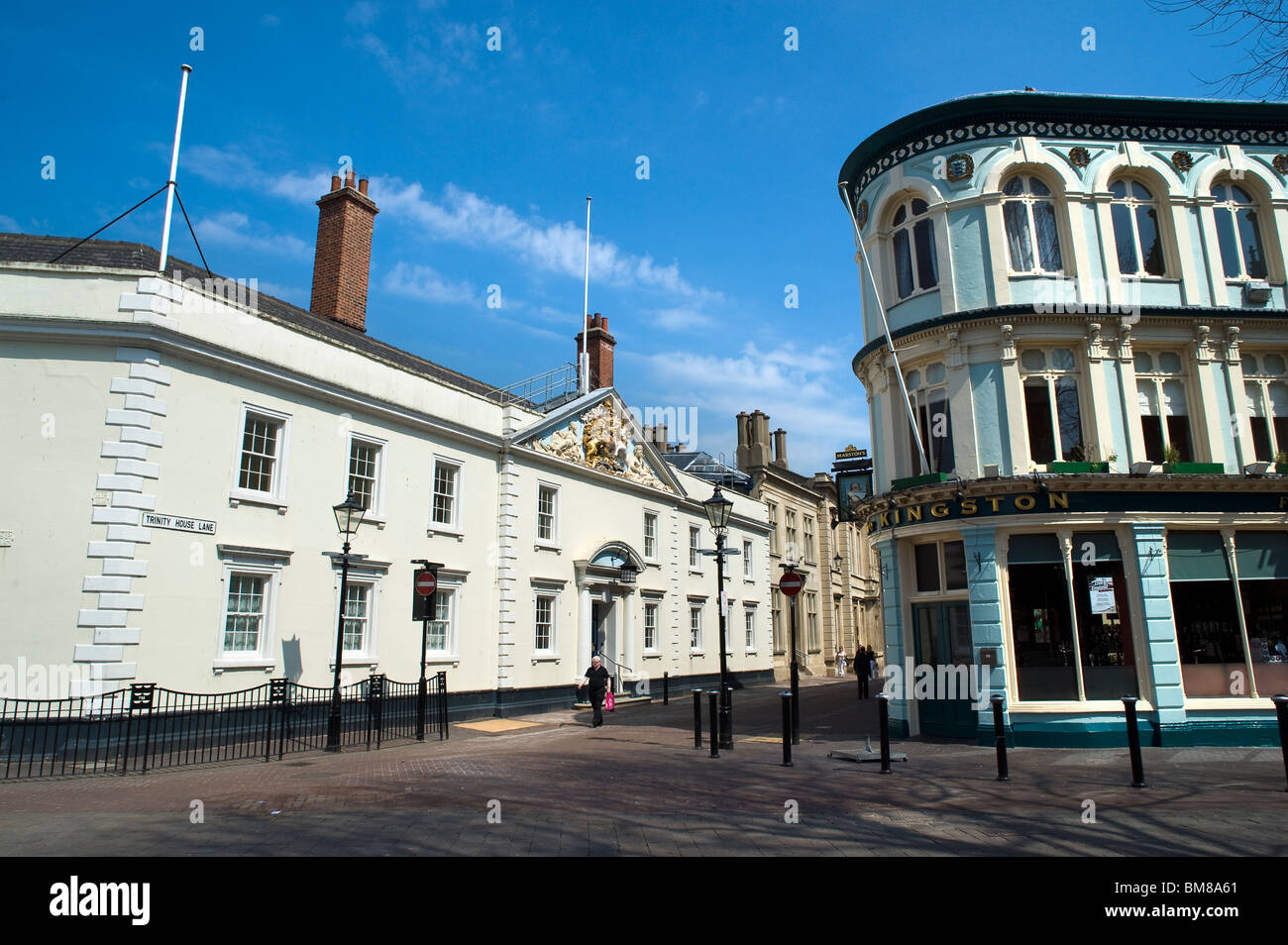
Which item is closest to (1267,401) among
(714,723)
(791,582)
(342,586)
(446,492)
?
(791,582)

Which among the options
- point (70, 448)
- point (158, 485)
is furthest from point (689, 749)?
point (70, 448)

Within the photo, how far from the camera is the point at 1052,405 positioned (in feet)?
49.5

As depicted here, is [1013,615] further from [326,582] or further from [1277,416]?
[326,582]

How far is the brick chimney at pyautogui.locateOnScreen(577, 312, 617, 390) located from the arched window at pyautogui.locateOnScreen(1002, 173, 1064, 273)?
16.7 meters

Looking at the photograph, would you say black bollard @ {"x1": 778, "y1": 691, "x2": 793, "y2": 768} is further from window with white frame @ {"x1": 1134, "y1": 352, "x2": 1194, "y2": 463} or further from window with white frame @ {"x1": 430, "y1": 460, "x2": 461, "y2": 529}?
window with white frame @ {"x1": 430, "y1": 460, "x2": 461, "y2": 529}

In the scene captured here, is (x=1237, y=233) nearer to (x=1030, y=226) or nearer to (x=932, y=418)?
(x=1030, y=226)

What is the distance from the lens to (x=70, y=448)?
14.0 meters

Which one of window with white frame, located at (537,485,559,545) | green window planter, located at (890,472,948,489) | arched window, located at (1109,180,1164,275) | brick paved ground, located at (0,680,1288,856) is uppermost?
arched window, located at (1109,180,1164,275)

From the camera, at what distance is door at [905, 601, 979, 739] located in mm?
14820

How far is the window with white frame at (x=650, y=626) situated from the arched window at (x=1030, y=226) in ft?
58.1

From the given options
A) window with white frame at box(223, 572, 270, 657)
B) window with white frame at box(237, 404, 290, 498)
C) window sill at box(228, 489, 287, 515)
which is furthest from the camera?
window with white frame at box(237, 404, 290, 498)

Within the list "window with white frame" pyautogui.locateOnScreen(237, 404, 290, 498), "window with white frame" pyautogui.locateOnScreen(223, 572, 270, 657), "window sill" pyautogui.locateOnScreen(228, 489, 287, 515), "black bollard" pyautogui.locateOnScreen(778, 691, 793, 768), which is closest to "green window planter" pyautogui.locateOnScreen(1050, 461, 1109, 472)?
"black bollard" pyautogui.locateOnScreen(778, 691, 793, 768)

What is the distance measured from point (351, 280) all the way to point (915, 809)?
68.0 ft
